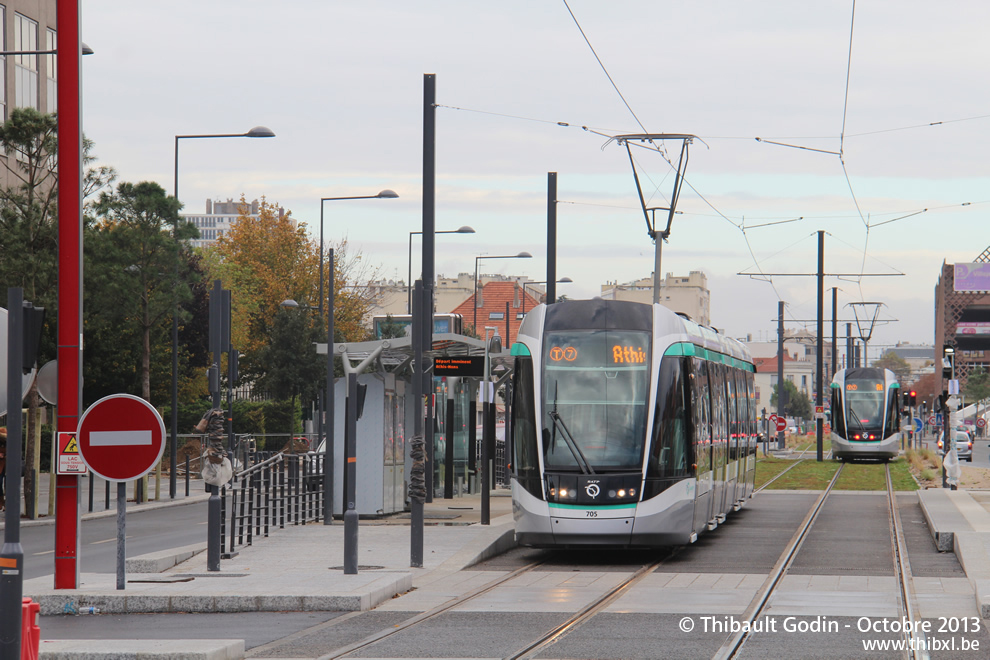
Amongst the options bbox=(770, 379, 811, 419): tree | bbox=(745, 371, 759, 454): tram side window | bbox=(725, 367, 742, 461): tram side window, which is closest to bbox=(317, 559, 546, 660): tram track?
bbox=(725, 367, 742, 461): tram side window

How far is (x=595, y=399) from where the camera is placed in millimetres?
16125

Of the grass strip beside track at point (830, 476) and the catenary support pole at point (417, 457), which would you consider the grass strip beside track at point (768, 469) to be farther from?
the catenary support pole at point (417, 457)

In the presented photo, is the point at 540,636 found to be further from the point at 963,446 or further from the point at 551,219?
the point at 963,446

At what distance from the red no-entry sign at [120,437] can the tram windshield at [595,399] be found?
5567mm

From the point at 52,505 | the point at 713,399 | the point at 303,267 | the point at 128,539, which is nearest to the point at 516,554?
the point at 713,399

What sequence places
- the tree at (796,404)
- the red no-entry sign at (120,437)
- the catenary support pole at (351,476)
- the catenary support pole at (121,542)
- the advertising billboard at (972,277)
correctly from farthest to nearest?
the tree at (796,404), the advertising billboard at (972,277), the catenary support pole at (351,476), the catenary support pole at (121,542), the red no-entry sign at (120,437)

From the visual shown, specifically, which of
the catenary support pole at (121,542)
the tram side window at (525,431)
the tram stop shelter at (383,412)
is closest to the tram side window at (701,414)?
the tram side window at (525,431)

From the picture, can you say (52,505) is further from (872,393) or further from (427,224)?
(872,393)

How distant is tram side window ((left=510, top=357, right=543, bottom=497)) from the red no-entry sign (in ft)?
17.9

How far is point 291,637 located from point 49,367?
3976mm

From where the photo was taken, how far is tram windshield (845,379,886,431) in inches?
1949

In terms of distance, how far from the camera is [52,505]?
27.8 meters

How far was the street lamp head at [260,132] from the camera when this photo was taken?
96.6ft

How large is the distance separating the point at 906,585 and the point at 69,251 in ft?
28.3
